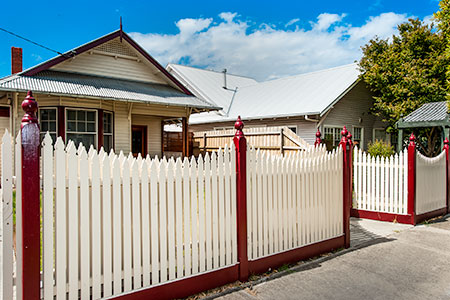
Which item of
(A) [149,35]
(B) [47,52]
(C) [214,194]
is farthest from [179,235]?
(A) [149,35]

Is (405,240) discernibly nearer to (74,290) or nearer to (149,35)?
(74,290)

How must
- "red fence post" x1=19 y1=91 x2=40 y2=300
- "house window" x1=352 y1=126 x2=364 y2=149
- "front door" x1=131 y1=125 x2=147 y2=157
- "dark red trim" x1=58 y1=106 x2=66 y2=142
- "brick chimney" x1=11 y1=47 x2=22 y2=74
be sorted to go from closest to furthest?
"red fence post" x1=19 y1=91 x2=40 y2=300 → "dark red trim" x1=58 y1=106 x2=66 y2=142 → "brick chimney" x1=11 y1=47 x2=22 y2=74 → "front door" x1=131 y1=125 x2=147 y2=157 → "house window" x1=352 y1=126 x2=364 y2=149

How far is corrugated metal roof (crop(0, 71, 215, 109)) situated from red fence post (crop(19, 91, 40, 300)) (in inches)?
285

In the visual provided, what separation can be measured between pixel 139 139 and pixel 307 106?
7843 mm

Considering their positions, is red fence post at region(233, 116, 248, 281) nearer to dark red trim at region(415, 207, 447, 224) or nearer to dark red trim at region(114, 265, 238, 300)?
dark red trim at region(114, 265, 238, 300)

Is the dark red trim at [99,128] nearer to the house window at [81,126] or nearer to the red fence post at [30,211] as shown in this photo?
the house window at [81,126]

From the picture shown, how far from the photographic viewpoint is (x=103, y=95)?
9.51 meters

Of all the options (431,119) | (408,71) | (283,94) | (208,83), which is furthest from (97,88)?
(408,71)

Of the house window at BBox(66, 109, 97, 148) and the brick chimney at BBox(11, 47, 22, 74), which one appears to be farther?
the brick chimney at BBox(11, 47, 22, 74)

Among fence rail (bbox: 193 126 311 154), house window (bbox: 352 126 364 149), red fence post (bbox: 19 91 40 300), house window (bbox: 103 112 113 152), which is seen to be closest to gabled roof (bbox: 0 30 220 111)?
house window (bbox: 103 112 113 152)

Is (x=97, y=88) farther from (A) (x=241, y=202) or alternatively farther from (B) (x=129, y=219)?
(B) (x=129, y=219)

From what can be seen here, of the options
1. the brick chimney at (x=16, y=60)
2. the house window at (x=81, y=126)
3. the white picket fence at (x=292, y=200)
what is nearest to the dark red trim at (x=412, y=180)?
the white picket fence at (x=292, y=200)

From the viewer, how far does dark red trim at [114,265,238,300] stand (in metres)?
2.97

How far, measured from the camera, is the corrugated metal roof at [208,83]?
1978 centimetres
